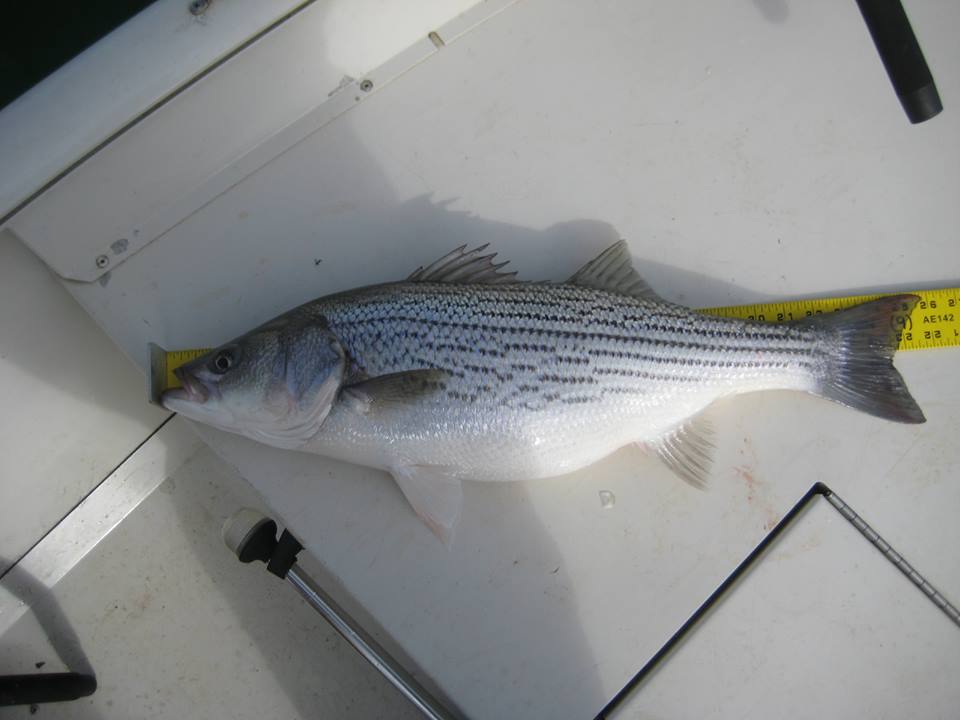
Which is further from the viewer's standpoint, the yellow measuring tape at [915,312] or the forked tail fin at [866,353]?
the yellow measuring tape at [915,312]

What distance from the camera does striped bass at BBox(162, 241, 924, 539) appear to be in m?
1.77

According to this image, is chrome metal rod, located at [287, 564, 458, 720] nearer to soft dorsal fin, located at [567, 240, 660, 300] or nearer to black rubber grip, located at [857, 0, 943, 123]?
soft dorsal fin, located at [567, 240, 660, 300]

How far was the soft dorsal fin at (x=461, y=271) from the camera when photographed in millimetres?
1913

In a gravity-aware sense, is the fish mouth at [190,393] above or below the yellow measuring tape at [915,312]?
above

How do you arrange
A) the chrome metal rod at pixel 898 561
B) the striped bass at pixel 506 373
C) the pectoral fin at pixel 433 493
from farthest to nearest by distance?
1. the chrome metal rod at pixel 898 561
2. the pectoral fin at pixel 433 493
3. the striped bass at pixel 506 373

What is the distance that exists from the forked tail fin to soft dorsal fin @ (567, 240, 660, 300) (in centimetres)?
63

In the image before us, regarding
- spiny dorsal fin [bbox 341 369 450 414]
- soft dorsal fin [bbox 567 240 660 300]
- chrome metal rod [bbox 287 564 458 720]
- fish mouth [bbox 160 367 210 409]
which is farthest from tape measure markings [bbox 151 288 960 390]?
fish mouth [bbox 160 367 210 409]

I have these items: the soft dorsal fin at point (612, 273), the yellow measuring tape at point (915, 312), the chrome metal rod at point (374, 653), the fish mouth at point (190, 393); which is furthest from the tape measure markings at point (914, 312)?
the fish mouth at point (190, 393)

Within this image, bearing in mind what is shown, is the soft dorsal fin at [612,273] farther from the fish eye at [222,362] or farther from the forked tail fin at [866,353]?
the fish eye at [222,362]

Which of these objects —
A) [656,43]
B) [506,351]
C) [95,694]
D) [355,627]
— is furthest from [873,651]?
[95,694]

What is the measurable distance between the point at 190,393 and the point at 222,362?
0.13 metres

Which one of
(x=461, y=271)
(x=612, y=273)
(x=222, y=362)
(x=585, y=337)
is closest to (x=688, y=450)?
(x=585, y=337)

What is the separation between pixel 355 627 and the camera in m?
1.90

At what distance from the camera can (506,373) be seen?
5.93 ft
